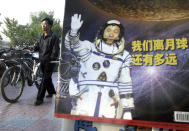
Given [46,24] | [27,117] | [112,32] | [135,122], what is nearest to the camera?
→ [135,122]

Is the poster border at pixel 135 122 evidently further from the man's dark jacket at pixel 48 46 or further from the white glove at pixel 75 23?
the man's dark jacket at pixel 48 46

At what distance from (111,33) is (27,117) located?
2290 millimetres

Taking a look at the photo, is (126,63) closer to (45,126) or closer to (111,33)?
(111,33)

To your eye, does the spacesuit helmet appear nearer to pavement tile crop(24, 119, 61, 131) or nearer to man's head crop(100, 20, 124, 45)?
man's head crop(100, 20, 124, 45)

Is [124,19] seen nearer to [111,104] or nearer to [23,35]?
[111,104]

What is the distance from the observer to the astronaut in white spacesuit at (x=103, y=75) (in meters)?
1.40

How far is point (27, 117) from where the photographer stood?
121 inches

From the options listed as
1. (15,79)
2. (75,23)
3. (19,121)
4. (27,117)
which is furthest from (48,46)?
(75,23)

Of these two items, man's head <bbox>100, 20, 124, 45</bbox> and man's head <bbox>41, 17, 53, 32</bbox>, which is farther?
man's head <bbox>41, 17, 53, 32</bbox>

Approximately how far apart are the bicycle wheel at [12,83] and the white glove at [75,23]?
2616 mm

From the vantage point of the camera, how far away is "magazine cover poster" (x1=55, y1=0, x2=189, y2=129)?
1.31 meters

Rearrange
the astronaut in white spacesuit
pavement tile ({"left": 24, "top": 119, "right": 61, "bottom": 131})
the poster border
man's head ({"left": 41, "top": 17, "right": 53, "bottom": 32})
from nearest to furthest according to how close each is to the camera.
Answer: the poster border, the astronaut in white spacesuit, pavement tile ({"left": 24, "top": 119, "right": 61, "bottom": 131}), man's head ({"left": 41, "top": 17, "right": 53, "bottom": 32})

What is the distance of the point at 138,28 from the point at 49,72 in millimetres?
2700

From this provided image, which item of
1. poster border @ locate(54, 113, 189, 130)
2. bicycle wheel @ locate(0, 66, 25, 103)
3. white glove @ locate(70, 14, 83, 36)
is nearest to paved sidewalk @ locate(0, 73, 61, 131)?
bicycle wheel @ locate(0, 66, 25, 103)
